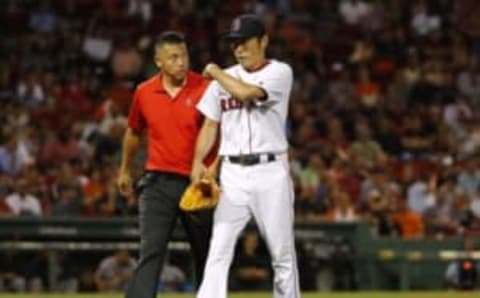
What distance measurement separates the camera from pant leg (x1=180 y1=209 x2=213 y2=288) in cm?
1063

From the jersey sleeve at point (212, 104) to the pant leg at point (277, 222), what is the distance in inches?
19.3

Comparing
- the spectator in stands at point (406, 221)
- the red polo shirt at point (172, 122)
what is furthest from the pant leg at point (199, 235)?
the spectator in stands at point (406, 221)

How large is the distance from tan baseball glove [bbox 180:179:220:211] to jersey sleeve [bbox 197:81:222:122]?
0.43 metres

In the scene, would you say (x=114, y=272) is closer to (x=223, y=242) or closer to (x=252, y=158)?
(x=223, y=242)

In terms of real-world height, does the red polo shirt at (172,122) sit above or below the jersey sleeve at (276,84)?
below

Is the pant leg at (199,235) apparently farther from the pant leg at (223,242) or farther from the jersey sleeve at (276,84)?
the jersey sleeve at (276,84)

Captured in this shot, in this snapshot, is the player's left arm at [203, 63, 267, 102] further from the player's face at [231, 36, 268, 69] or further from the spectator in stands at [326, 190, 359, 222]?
the spectator in stands at [326, 190, 359, 222]

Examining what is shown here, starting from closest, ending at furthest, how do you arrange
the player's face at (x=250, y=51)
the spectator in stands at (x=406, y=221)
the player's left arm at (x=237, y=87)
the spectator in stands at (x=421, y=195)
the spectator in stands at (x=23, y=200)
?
the player's left arm at (x=237, y=87) < the player's face at (x=250, y=51) < the spectator in stands at (x=23, y=200) < the spectator in stands at (x=406, y=221) < the spectator in stands at (x=421, y=195)

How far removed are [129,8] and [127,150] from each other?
13660 millimetres

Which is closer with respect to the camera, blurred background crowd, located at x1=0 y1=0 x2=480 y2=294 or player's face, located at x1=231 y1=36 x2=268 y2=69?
player's face, located at x1=231 y1=36 x2=268 y2=69

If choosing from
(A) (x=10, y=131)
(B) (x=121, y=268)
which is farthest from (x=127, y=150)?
(A) (x=10, y=131)

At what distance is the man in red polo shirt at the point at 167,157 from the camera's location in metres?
10.5

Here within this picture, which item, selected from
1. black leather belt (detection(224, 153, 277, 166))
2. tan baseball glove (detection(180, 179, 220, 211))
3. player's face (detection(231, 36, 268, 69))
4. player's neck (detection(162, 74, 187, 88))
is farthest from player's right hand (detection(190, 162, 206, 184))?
player's neck (detection(162, 74, 187, 88))

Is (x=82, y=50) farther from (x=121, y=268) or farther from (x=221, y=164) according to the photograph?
(x=221, y=164)
